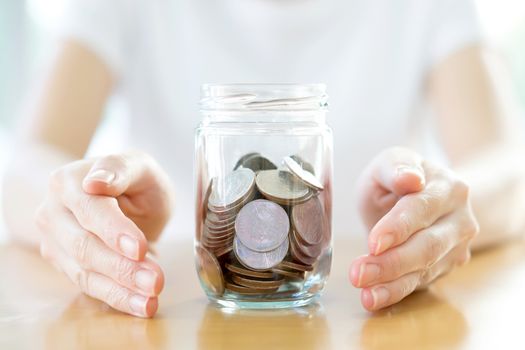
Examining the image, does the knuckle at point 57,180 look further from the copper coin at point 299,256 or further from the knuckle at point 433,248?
the knuckle at point 433,248

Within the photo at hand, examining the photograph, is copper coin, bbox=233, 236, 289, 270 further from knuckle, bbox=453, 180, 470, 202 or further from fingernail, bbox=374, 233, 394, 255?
knuckle, bbox=453, 180, 470, 202

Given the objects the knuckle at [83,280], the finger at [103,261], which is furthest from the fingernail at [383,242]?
the knuckle at [83,280]

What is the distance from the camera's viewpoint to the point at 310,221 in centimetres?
83

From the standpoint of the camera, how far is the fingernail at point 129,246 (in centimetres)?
81

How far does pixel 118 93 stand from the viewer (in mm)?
1938

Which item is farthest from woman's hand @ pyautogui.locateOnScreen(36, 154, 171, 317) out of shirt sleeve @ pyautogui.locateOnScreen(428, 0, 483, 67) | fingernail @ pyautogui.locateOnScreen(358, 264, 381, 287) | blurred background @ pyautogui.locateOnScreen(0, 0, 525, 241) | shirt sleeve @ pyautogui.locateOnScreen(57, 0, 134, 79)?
blurred background @ pyautogui.locateOnScreen(0, 0, 525, 241)

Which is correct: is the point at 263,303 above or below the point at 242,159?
below

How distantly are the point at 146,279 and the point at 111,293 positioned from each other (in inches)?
2.7

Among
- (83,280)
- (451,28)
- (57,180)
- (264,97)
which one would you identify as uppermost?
(451,28)

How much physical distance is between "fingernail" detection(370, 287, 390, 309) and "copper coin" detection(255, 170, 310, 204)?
0.14 metres

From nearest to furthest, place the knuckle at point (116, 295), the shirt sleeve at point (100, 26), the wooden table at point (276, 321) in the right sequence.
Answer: the wooden table at point (276, 321), the knuckle at point (116, 295), the shirt sleeve at point (100, 26)

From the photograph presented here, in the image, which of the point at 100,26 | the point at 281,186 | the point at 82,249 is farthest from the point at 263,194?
the point at 100,26

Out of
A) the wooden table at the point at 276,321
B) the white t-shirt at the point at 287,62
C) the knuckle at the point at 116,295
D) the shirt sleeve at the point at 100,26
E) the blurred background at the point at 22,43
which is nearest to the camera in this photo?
the wooden table at the point at 276,321

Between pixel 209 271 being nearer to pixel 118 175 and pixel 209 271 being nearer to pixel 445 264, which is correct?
pixel 118 175
